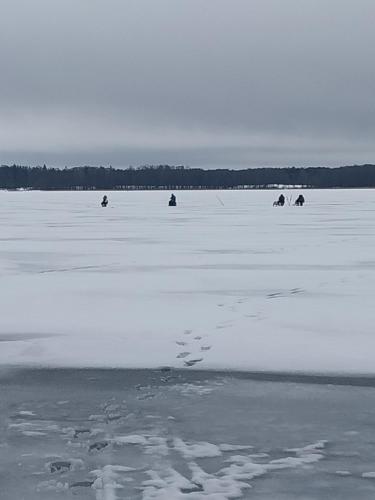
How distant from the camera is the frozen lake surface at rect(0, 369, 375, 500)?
359 cm

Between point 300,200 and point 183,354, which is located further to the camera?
point 300,200

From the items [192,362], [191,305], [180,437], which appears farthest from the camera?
[191,305]

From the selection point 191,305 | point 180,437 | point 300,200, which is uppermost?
point 300,200

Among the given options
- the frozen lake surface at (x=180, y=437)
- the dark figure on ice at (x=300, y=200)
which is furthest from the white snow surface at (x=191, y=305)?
the dark figure on ice at (x=300, y=200)

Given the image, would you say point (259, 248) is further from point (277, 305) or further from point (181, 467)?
point (181, 467)

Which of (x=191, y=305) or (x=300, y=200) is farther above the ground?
(x=300, y=200)

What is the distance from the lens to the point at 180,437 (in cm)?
429

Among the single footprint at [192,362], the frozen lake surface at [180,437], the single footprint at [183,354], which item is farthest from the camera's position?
the single footprint at [183,354]

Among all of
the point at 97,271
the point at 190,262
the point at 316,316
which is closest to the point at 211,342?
the point at 316,316

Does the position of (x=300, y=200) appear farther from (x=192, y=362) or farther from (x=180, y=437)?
(x=180, y=437)

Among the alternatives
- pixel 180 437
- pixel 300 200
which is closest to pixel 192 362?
pixel 180 437

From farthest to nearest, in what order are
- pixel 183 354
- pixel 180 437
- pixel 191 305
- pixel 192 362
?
1. pixel 191 305
2. pixel 183 354
3. pixel 192 362
4. pixel 180 437

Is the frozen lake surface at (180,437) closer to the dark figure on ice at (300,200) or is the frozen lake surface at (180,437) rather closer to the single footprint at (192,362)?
the single footprint at (192,362)

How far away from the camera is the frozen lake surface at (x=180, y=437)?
11.8 feet
